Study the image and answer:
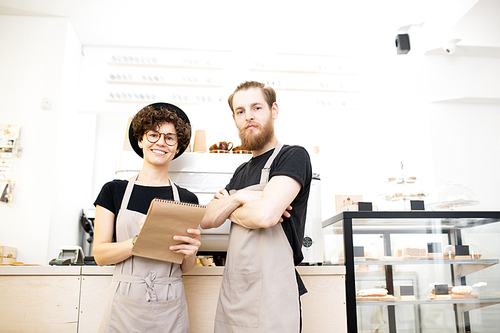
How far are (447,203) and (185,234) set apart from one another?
2.43m

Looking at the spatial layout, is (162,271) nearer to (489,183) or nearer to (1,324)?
(1,324)

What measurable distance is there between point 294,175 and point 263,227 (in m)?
0.22

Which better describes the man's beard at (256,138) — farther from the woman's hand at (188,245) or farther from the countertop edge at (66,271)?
the countertop edge at (66,271)

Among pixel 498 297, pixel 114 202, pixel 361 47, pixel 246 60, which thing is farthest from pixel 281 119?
pixel 114 202

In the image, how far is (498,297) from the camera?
2.54 meters

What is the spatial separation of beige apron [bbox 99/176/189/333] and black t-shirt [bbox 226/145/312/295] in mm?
472

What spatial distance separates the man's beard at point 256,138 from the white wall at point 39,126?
2.58m

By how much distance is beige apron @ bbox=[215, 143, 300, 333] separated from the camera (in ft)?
4.65

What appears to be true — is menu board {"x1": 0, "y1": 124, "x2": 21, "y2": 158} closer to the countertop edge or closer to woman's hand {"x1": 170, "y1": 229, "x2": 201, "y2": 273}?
the countertop edge

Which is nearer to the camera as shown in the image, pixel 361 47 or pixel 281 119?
pixel 361 47

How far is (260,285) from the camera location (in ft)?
4.74

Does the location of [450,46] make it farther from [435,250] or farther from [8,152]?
[8,152]

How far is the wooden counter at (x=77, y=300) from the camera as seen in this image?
1822 millimetres

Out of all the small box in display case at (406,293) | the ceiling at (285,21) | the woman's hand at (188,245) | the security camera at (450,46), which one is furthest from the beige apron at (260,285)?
the security camera at (450,46)
